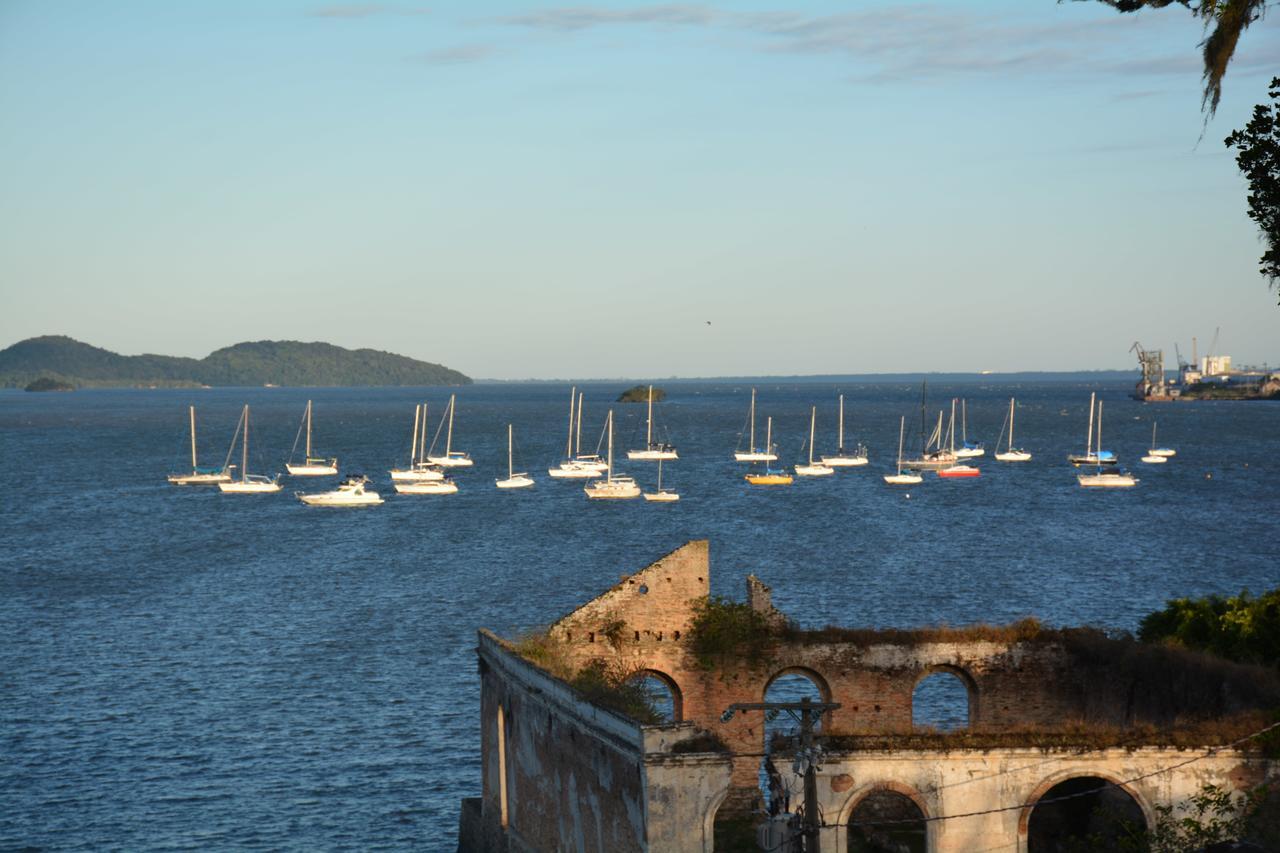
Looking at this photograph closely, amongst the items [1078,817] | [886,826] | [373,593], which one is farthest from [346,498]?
[1078,817]

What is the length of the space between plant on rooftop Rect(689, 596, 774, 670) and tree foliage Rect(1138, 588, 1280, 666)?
8436 millimetres

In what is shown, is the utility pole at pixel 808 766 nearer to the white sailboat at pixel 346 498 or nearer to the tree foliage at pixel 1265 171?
the tree foliage at pixel 1265 171

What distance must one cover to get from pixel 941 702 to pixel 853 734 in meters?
23.5

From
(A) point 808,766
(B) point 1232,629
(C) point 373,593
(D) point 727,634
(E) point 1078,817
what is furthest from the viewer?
(C) point 373,593

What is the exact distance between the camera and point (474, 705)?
164 feet

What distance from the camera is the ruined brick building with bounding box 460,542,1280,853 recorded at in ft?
81.4

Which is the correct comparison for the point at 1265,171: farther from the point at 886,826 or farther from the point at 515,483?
the point at 515,483

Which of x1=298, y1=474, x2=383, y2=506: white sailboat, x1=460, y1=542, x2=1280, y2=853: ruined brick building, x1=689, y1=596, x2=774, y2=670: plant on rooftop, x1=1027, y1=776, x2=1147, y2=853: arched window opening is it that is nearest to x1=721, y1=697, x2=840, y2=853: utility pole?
x1=460, y1=542, x2=1280, y2=853: ruined brick building

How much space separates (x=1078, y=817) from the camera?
1191 inches

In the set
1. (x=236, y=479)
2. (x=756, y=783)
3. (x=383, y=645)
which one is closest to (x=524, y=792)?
(x=756, y=783)

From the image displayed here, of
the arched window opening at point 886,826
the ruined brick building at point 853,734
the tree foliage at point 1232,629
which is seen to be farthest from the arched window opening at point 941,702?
the arched window opening at point 886,826

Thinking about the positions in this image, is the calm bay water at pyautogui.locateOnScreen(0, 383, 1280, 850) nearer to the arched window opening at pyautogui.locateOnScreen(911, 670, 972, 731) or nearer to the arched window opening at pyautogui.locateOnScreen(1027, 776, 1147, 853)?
the arched window opening at pyautogui.locateOnScreen(911, 670, 972, 731)

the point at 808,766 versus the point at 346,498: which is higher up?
the point at 808,766

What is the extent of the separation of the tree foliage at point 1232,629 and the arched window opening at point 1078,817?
4331 millimetres
